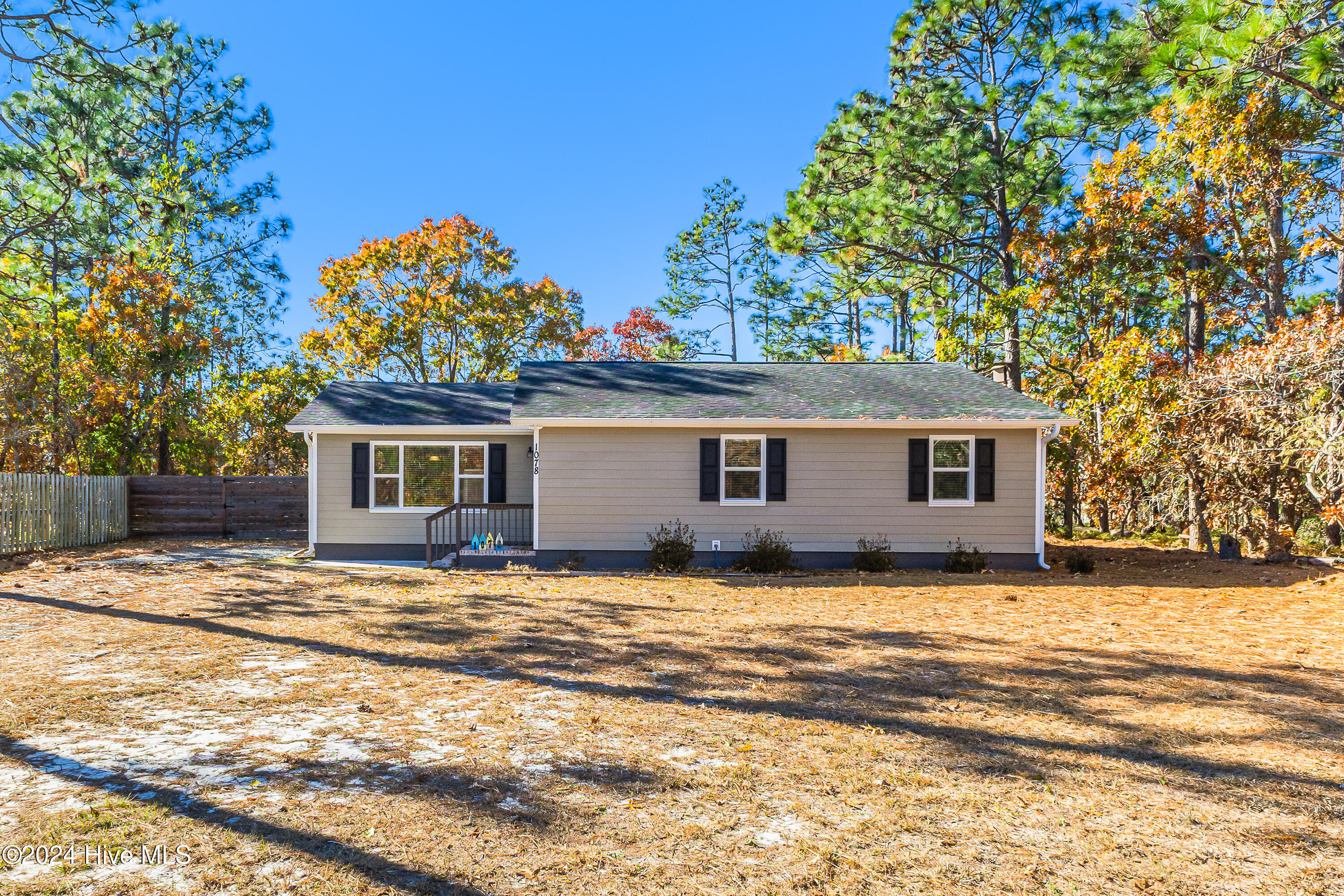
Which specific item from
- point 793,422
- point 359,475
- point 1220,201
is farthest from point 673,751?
point 1220,201

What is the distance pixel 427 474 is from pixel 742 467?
644 cm

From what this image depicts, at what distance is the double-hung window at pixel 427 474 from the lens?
14.7 m

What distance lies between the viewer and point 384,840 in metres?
3.28

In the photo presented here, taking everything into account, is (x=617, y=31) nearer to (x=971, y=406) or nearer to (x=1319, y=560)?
(x=971, y=406)

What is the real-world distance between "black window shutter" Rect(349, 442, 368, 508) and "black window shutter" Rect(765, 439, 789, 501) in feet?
26.0

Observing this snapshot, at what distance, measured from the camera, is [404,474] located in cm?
1469

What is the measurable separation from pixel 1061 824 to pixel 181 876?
3.94m

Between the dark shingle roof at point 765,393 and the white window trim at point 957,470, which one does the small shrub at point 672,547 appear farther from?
the white window trim at point 957,470

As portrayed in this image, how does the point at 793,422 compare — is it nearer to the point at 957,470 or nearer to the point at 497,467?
the point at 957,470

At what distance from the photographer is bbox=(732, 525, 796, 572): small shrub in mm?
12852

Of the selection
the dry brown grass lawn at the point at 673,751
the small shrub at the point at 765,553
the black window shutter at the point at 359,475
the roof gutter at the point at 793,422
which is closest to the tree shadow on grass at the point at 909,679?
the dry brown grass lawn at the point at 673,751

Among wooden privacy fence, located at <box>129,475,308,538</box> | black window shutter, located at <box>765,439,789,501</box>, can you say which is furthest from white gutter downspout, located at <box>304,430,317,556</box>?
black window shutter, located at <box>765,439,789,501</box>

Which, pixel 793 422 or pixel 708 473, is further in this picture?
pixel 708 473

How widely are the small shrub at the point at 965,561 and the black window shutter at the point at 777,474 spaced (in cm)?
313
